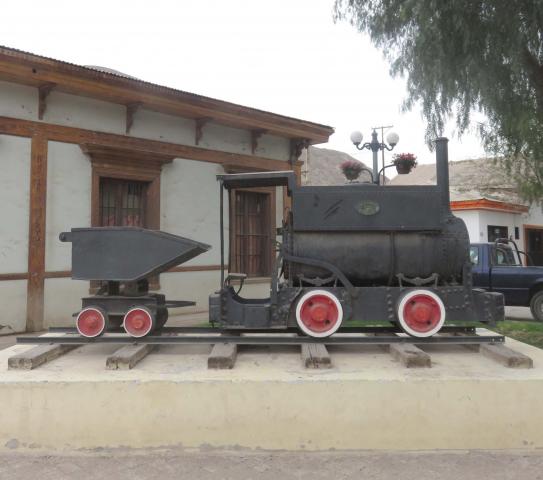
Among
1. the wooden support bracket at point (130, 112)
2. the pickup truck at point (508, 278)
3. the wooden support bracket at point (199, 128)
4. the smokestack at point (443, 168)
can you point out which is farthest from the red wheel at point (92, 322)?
the pickup truck at point (508, 278)

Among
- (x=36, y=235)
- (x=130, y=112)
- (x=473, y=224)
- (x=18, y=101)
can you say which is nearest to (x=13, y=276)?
(x=36, y=235)

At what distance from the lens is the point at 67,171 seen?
833 cm

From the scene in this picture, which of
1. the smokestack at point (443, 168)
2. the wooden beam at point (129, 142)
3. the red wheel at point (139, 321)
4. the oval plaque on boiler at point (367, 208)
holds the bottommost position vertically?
the red wheel at point (139, 321)

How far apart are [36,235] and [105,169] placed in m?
1.80

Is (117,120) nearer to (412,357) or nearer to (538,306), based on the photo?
(412,357)

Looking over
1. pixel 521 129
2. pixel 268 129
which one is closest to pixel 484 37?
pixel 521 129

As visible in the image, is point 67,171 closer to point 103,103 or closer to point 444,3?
point 103,103

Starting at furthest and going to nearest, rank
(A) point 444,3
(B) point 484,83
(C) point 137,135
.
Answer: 1. (C) point 137,135
2. (B) point 484,83
3. (A) point 444,3

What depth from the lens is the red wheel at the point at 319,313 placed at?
126 inches

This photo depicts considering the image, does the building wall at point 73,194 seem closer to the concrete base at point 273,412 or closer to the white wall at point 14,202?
the white wall at point 14,202

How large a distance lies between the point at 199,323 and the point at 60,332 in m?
4.86

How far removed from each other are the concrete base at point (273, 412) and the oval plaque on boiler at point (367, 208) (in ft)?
3.98

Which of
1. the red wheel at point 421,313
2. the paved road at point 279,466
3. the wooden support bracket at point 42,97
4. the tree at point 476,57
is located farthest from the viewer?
the wooden support bracket at point 42,97

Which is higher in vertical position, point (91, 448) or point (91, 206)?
point (91, 206)
